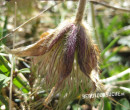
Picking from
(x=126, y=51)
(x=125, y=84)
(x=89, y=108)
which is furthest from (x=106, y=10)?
(x=89, y=108)

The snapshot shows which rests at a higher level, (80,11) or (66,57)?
(80,11)

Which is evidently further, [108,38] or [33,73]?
[108,38]

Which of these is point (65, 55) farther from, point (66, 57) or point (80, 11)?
point (80, 11)

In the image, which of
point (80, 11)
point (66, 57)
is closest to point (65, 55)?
point (66, 57)

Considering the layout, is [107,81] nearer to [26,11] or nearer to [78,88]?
[78,88]

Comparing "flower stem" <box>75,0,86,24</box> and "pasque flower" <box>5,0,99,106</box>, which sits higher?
"flower stem" <box>75,0,86,24</box>

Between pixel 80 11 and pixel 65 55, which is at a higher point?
pixel 80 11

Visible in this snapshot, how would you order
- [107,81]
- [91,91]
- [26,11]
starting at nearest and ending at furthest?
[91,91] → [107,81] → [26,11]

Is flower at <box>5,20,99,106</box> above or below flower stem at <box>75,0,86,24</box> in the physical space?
below

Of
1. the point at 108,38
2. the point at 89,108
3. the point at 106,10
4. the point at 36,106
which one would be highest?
the point at 106,10

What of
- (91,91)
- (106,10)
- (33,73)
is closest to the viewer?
(91,91)

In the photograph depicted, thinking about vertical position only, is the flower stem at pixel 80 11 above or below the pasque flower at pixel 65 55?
above
